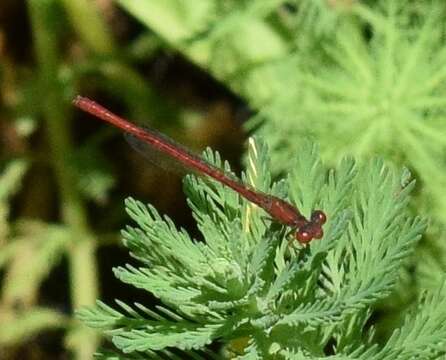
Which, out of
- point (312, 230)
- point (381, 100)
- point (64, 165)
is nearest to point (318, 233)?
point (312, 230)

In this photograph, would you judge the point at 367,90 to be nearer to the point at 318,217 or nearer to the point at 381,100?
the point at 381,100

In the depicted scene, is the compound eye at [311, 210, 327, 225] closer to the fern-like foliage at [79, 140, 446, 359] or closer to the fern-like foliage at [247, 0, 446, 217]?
the fern-like foliage at [79, 140, 446, 359]

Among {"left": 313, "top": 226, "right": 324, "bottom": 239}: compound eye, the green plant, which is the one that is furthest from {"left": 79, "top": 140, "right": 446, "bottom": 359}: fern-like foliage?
the green plant

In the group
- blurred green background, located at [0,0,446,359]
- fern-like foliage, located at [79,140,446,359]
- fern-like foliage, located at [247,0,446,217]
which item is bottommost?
fern-like foliage, located at [79,140,446,359]

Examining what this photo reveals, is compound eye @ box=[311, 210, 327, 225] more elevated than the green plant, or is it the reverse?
the green plant

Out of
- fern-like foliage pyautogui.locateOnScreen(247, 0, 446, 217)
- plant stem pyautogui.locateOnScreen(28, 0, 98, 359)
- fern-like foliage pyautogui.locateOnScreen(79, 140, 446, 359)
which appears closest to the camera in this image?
fern-like foliage pyautogui.locateOnScreen(79, 140, 446, 359)

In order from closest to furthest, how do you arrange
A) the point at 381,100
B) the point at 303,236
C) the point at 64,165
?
1. the point at 303,236
2. the point at 381,100
3. the point at 64,165
